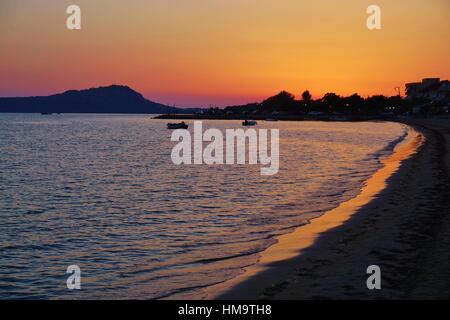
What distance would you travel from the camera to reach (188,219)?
19.9 meters

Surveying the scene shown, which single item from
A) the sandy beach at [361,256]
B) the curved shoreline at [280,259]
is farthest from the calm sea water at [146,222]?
the sandy beach at [361,256]

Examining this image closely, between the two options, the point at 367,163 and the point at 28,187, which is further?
the point at 367,163

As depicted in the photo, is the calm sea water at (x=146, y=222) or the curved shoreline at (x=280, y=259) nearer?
the curved shoreline at (x=280, y=259)

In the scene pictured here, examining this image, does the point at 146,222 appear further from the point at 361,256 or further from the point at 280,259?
the point at 361,256

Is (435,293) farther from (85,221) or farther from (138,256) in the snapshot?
(85,221)

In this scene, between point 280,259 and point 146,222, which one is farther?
point 146,222

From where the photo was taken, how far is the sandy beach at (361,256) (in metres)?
10.1

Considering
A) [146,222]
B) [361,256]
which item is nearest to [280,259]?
[361,256]

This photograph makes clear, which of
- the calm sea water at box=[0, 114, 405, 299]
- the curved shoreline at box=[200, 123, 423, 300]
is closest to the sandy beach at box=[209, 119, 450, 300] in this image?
the curved shoreline at box=[200, 123, 423, 300]

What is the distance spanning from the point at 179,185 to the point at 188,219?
35.9ft

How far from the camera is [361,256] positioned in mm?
12523

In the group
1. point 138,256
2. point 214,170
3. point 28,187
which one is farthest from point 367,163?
point 138,256

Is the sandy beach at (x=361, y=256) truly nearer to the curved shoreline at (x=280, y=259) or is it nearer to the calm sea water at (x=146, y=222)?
the curved shoreline at (x=280, y=259)
